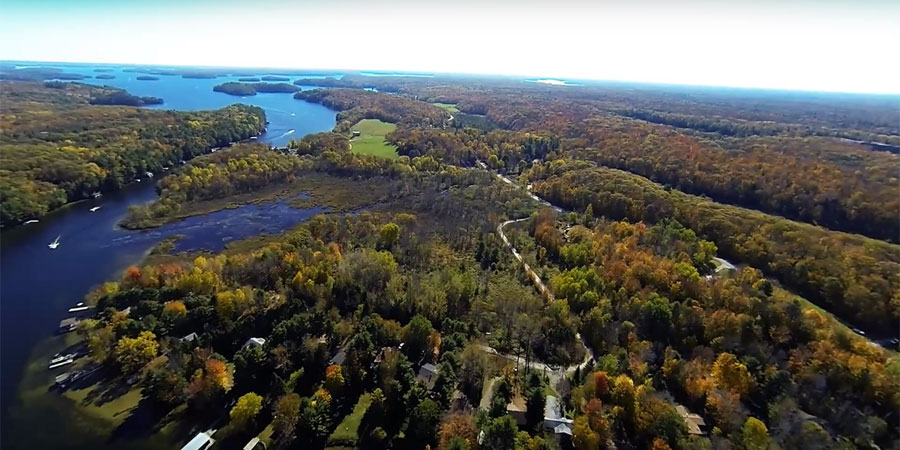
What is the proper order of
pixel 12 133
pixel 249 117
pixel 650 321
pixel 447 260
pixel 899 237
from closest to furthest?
pixel 650 321, pixel 899 237, pixel 447 260, pixel 12 133, pixel 249 117

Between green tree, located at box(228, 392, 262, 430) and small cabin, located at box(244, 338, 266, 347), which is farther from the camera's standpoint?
small cabin, located at box(244, 338, 266, 347)

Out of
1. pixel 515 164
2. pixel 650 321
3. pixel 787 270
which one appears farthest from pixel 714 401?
pixel 515 164

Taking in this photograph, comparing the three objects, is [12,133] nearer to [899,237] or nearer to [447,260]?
[447,260]

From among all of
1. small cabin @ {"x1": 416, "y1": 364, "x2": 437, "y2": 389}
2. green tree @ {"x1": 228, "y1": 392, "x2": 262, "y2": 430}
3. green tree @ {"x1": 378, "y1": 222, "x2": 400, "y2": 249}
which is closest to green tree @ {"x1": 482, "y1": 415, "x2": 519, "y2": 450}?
small cabin @ {"x1": 416, "y1": 364, "x2": 437, "y2": 389}

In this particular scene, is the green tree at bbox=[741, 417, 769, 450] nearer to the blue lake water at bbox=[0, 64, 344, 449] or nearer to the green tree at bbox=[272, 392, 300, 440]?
the green tree at bbox=[272, 392, 300, 440]

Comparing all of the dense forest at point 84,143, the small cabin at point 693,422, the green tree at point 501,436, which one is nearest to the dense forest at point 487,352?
the green tree at point 501,436

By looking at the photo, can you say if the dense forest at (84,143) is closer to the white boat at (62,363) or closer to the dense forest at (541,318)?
the dense forest at (541,318)
